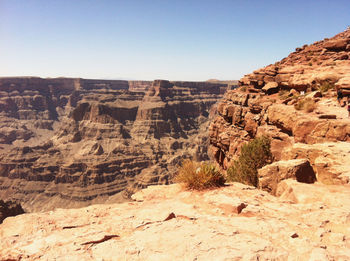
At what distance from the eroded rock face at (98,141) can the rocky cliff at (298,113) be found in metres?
61.5

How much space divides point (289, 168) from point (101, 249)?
6.55 m

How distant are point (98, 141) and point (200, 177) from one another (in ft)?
398

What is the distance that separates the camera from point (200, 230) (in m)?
4.35

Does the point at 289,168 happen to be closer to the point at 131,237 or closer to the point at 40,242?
the point at 131,237

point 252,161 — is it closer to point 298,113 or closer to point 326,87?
point 298,113

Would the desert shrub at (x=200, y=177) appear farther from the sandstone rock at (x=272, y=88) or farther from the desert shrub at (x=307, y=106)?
the sandstone rock at (x=272, y=88)

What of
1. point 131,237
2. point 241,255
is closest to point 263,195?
point 241,255

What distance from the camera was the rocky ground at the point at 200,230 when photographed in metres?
3.69

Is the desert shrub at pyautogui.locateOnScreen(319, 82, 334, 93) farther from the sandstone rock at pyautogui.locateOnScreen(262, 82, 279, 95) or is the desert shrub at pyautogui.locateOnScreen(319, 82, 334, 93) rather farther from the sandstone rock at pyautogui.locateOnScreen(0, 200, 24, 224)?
the sandstone rock at pyautogui.locateOnScreen(0, 200, 24, 224)

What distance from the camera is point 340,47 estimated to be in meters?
23.1

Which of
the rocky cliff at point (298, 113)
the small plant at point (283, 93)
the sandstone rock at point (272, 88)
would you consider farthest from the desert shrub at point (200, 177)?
the sandstone rock at point (272, 88)

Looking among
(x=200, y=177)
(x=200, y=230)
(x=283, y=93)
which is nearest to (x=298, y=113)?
(x=283, y=93)

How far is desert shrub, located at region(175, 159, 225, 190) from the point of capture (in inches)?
292

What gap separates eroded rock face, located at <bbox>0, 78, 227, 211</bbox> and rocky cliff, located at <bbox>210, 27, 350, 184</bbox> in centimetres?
6151
